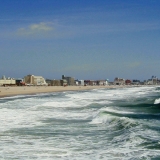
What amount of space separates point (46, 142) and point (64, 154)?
220 centimetres

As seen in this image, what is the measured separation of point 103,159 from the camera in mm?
11430

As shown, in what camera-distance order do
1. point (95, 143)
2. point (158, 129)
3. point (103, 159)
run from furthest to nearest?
1. point (158, 129)
2. point (95, 143)
3. point (103, 159)

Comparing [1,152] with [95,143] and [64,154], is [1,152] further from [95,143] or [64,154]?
[95,143]

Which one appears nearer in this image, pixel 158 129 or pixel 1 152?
pixel 1 152

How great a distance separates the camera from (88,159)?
11.5 m

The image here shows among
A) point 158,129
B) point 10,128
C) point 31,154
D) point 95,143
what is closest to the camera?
point 31,154

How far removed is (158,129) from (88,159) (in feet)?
21.6

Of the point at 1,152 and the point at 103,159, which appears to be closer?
the point at 103,159

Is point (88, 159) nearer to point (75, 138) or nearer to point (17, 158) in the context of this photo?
point (17, 158)

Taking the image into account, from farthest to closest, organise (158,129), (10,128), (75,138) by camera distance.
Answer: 1. (10,128)
2. (158,129)
3. (75,138)

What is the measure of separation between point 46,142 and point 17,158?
2.67 metres

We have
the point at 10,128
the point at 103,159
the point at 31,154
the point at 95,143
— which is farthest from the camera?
the point at 10,128

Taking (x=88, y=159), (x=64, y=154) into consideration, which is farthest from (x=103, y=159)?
(x=64, y=154)

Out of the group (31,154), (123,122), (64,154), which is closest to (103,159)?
(64,154)
